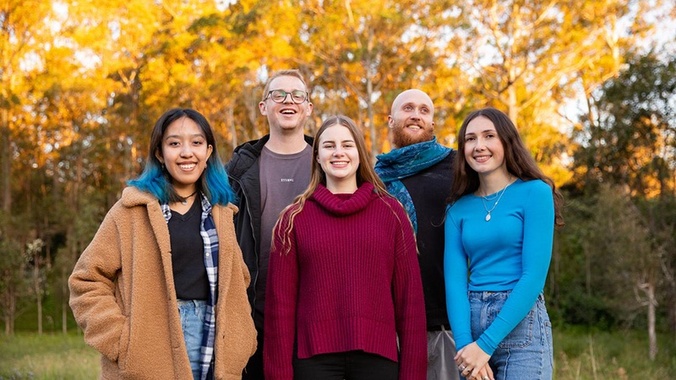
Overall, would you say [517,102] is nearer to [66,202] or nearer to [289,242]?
[66,202]

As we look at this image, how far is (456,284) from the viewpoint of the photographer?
10.9ft

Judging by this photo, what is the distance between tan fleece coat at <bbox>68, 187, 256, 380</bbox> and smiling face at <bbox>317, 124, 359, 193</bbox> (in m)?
0.60

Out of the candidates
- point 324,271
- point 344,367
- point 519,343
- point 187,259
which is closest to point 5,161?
point 187,259

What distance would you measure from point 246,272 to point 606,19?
1867 centimetres

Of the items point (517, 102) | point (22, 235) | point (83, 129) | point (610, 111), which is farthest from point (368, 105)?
point (22, 235)

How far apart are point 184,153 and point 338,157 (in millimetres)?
670

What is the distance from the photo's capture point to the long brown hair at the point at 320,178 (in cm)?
324

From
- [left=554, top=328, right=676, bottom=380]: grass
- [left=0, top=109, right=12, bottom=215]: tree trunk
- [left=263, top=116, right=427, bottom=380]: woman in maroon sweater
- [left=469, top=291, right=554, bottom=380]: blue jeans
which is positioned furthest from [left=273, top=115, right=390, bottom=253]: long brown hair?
[left=0, top=109, right=12, bottom=215]: tree trunk

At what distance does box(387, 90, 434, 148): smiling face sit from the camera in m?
4.14

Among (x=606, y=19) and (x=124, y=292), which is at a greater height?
(x=606, y=19)

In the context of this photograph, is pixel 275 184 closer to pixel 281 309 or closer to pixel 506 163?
pixel 281 309

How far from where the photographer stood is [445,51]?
789 inches

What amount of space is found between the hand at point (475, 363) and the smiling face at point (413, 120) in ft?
4.49

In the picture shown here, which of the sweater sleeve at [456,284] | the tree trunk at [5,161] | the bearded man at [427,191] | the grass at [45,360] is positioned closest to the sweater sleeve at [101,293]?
the sweater sleeve at [456,284]
